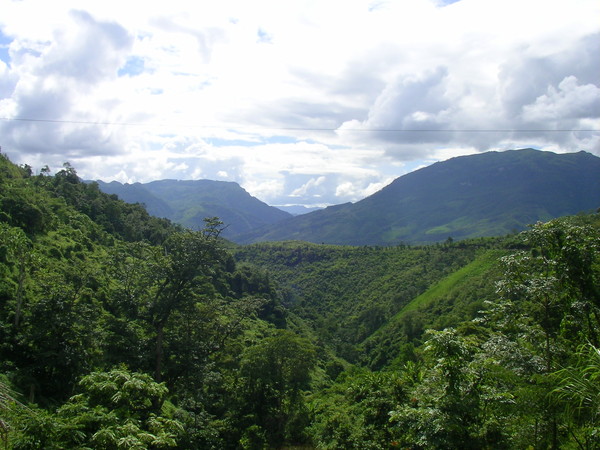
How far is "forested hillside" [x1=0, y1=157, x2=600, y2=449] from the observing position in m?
7.77

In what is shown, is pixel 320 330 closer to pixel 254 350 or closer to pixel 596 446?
pixel 254 350

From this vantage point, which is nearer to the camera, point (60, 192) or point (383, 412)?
point (383, 412)

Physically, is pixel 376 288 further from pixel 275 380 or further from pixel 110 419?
pixel 110 419

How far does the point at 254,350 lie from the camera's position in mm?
23812

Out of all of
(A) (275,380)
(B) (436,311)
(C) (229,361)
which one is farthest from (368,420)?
(B) (436,311)

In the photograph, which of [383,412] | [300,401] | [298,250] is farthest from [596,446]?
[298,250]

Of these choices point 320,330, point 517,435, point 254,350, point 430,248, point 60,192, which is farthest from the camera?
point 430,248

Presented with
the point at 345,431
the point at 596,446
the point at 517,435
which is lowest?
the point at 345,431

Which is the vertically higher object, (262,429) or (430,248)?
(430,248)

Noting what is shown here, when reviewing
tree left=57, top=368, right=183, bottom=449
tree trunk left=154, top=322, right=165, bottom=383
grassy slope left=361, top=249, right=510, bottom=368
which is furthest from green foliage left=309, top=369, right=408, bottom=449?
grassy slope left=361, top=249, right=510, bottom=368

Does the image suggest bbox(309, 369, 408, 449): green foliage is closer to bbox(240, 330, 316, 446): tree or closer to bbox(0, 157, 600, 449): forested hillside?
bbox(0, 157, 600, 449): forested hillside

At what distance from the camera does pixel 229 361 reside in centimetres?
2555

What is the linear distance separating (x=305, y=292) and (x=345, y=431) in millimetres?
95313

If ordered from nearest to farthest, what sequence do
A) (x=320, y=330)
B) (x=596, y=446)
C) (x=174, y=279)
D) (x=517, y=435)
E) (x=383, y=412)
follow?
1. (x=596, y=446)
2. (x=517, y=435)
3. (x=383, y=412)
4. (x=174, y=279)
5. (x=320, y=330)
